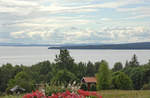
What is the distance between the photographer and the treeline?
35.7m

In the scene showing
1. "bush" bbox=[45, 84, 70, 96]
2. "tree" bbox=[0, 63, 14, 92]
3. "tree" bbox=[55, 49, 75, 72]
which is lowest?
"tree" bbox=[0, 63, 14, 92]

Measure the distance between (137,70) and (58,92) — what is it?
4377 cm

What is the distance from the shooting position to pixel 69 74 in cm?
4022

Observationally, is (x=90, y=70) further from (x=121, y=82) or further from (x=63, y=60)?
(x=121, y=82)

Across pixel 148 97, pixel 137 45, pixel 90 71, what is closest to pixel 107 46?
pixel 137 45

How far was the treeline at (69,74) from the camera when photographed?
1404 inches

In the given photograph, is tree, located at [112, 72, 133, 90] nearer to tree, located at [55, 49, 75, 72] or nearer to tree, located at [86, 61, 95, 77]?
tree, located at [55, 49, 75, 72]

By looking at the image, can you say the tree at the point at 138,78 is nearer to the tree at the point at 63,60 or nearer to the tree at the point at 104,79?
the tree at the point at 104,79

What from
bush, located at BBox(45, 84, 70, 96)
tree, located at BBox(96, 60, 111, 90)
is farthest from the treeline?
bush, located at BBox(45, 84, 70, 96)

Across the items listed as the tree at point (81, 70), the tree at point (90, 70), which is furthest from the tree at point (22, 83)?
the tree at point (90, 70)

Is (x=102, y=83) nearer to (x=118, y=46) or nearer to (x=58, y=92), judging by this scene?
(x=58, y=92)

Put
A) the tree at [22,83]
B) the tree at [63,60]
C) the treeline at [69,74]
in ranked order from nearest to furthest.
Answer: the treeline at [69,74], the tree at [22,83], the tree at [63,60]

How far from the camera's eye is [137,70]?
48.6 metres

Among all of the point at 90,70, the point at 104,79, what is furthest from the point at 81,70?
the point at 104,79
